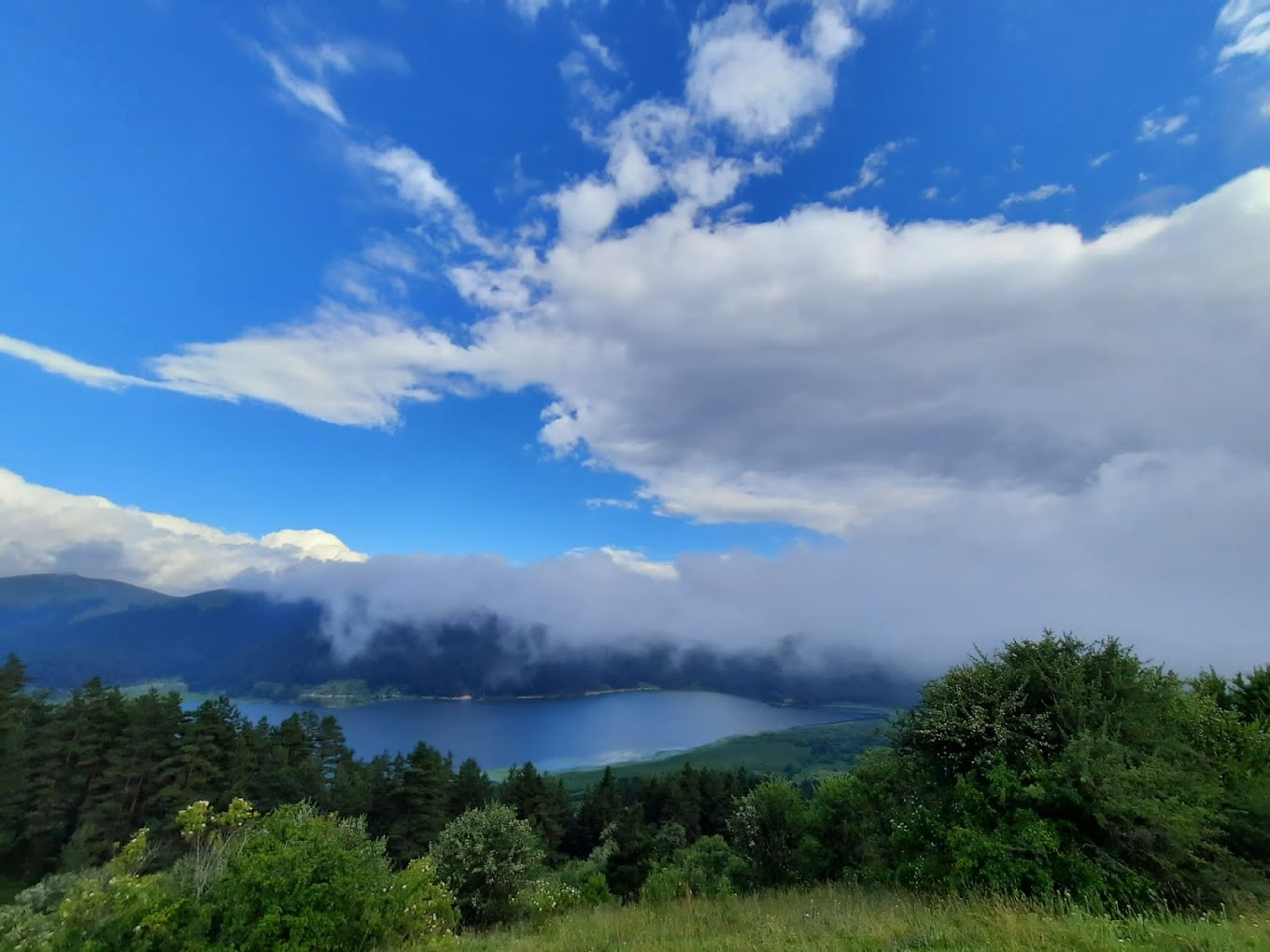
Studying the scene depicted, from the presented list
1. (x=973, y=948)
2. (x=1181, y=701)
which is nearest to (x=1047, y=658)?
(x=1181, y=701)

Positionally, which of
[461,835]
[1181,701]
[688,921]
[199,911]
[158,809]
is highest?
[1181,701]

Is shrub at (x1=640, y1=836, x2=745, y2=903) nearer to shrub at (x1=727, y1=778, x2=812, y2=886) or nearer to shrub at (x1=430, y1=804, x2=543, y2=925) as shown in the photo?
shrub at (x1=727, y1=778, x2=812, y2=886)

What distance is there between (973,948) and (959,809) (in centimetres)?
909

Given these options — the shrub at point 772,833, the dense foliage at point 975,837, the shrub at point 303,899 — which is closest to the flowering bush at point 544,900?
the dense foliage at point 975,837

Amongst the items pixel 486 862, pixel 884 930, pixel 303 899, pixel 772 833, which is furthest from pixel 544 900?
pixel 772 833

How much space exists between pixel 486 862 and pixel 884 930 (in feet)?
88.5

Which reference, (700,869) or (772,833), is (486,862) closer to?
(700,869)

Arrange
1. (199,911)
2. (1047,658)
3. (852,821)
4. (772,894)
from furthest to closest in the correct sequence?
(852,821) < (1047,658) < (772,894) < (199,911)

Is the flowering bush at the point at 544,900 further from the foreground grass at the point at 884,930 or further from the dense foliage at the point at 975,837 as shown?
the foreground grass at the point at 884,930

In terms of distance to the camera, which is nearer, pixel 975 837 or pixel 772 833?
pixel 975 837

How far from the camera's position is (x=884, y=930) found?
841 cm

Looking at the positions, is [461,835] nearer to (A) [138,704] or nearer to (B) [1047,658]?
(B) [1047,658]

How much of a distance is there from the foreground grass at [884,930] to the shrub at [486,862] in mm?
19754

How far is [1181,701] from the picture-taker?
19.0 metres
